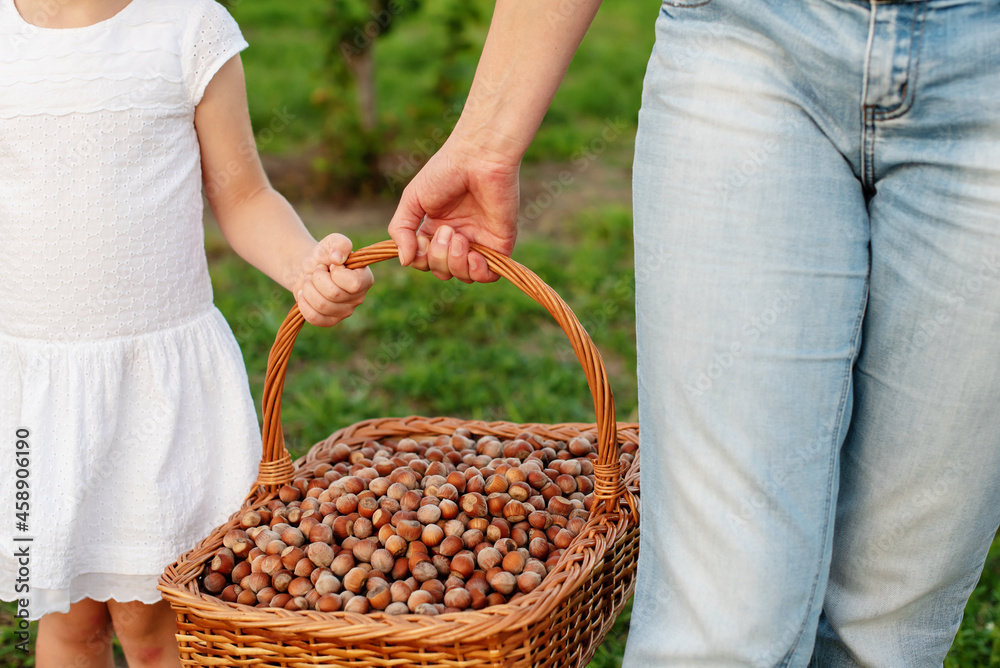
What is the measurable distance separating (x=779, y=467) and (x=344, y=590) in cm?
68

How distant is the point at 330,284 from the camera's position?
1414 mm

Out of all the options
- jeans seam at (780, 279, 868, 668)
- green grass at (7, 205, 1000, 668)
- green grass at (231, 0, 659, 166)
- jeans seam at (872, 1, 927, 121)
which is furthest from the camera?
green grass at (231, 0, 659, 166)

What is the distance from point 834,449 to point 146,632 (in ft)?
4.21

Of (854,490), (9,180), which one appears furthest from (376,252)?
(854,490)

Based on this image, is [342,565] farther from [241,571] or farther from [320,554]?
[241,571]

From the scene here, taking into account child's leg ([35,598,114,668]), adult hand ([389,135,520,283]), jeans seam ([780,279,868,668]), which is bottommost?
child's leg ([35,598,114,668])

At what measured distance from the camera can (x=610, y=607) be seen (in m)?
1.44

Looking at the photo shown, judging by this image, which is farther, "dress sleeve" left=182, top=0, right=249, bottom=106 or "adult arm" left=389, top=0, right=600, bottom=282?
"dress sleeve" left=182, top=0, right=249, bottom=106

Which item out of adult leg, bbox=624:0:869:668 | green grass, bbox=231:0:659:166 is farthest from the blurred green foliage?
adult leg, bbox=624:0:869:668

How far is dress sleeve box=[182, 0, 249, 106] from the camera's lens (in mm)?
1492

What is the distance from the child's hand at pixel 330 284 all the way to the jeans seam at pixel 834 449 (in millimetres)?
751

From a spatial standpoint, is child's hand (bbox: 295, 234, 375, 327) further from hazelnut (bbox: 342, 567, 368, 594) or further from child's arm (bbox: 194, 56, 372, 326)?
hazelnut (bbox: 342, 567, 368, 594)

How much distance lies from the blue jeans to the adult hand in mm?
288

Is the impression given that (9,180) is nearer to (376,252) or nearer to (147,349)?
(147,349)
